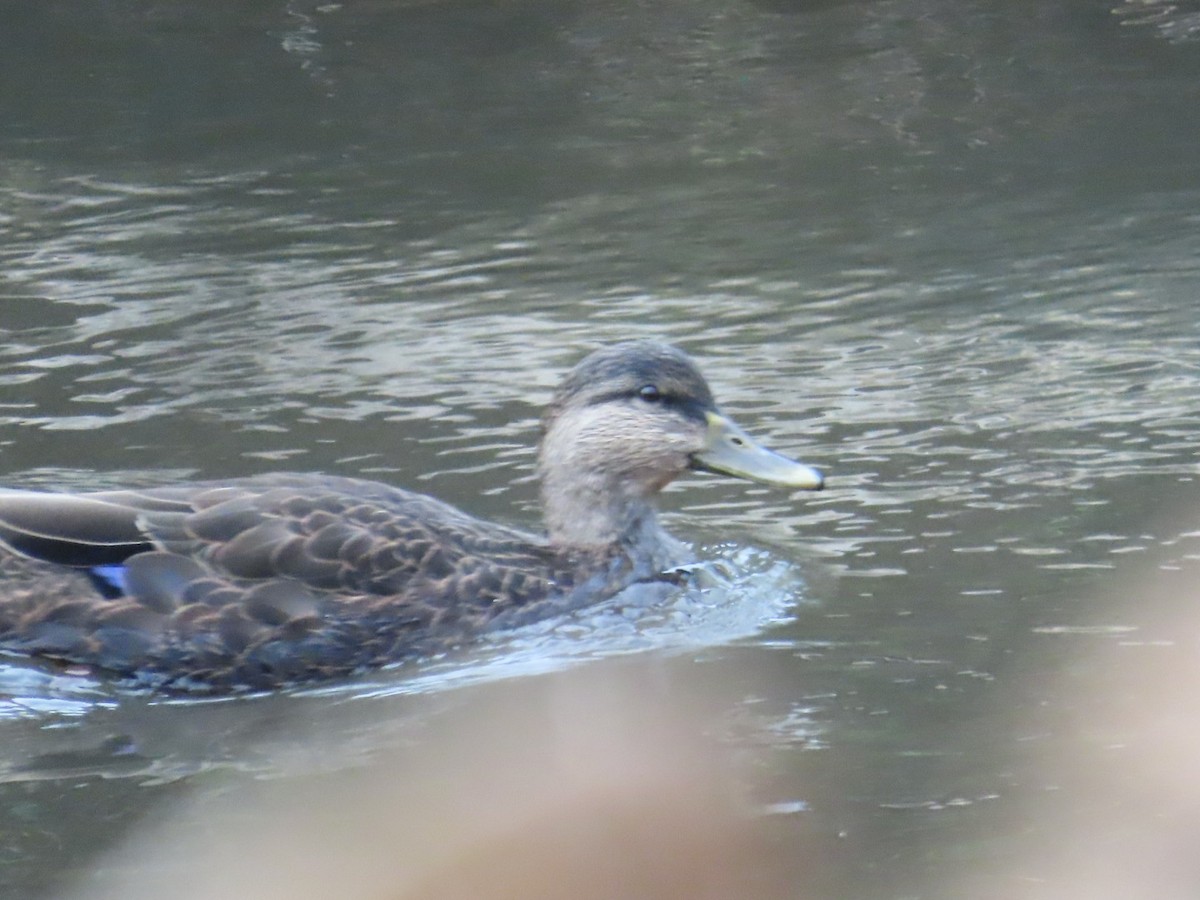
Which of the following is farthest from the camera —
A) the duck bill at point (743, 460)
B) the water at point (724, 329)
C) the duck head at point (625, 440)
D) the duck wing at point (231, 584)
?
the duck head at point (625, 440)

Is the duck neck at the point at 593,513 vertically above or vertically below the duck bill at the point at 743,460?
below

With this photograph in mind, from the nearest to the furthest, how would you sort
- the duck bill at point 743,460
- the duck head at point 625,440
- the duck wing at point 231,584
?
1. the duck wing at point 231,584
2. the duck bill at point 743,460
3. the duck head at point 625,440

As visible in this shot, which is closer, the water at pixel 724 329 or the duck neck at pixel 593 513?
the water at pixel 724 329

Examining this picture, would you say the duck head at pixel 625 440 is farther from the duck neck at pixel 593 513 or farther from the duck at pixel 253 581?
the duck at pixel 253 581

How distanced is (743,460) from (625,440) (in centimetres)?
46

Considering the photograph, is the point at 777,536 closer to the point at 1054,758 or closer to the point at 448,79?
the point at 1054,758

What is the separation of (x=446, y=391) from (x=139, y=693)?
3198 mm

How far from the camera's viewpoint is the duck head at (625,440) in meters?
8.27

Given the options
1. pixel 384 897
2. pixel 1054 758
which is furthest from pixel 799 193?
pixel 384 897

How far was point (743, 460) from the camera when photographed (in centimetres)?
816

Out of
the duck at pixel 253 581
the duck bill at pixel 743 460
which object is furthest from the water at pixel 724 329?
the duck bill at pixel 743 460

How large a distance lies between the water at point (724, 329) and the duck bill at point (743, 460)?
0.30 meters

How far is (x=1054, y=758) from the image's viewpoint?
617 centimetres

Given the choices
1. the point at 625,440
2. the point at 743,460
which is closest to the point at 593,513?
the point at 625,440
